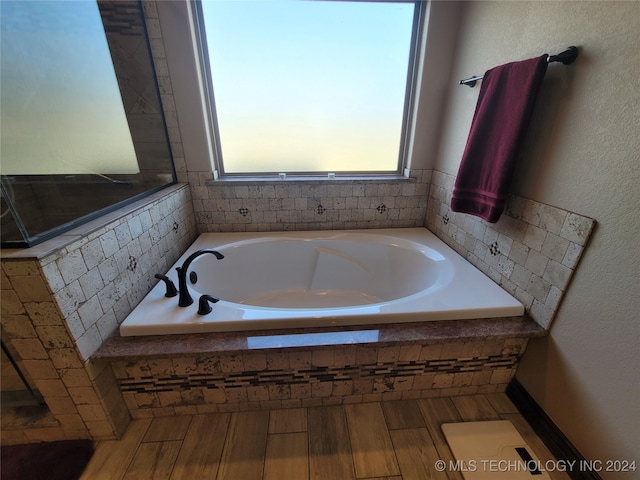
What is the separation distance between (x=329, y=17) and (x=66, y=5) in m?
1.46

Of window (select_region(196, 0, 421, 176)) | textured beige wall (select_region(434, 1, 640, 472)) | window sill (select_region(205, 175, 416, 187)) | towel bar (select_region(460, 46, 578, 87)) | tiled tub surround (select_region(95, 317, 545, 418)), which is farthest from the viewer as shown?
window sill (select_region(205, 175, 416, 187))

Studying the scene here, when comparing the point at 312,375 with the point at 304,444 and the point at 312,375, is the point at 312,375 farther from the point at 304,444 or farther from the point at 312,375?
the point at 304,444

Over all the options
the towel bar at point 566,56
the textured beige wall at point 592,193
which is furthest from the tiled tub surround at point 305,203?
the towel bar at point 566,56

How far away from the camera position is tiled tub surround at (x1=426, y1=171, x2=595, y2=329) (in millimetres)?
988

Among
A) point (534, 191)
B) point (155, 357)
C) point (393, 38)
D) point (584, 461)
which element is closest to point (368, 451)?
point (584, 461)

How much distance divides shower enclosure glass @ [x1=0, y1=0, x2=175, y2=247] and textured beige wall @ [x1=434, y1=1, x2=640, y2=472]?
1955mm

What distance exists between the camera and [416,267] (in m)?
1.70

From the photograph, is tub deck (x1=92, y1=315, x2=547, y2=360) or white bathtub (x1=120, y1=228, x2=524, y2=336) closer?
tub deck (x1=92, y1=315, x2=547, y2=360)

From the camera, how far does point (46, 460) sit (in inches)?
40.8

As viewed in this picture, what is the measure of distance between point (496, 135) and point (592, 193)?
0.46 m

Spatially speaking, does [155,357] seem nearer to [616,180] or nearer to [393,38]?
[616,180]

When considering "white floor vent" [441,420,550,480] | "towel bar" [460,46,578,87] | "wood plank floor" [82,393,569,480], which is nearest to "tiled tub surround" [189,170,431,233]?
"towel bar" [460,46,578,87]

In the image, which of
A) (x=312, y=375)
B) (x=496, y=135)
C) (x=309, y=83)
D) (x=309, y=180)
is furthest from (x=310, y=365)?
(x=309, y=83)

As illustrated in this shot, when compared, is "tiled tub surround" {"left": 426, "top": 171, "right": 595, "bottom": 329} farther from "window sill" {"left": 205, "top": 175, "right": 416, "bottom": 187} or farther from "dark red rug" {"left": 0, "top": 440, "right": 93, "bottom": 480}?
"dark red rug" {"left": 0, "top": 440, "right": 93, "bottom": 480}
